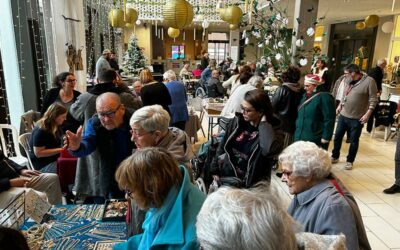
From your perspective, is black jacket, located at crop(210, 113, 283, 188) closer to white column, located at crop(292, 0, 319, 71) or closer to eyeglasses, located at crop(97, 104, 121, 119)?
eyeglasses, located at crop(97, 104, 121, 119)

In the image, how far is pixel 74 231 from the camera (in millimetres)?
1592

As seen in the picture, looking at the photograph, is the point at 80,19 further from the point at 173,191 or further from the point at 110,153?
the point at 173,191

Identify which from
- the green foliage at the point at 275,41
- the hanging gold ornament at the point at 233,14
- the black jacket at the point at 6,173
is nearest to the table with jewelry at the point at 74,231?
the black jacket at the point at 6,173

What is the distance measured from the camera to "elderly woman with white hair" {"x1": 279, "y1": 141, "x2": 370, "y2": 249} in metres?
1.38

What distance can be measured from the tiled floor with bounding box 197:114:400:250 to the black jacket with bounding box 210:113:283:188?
0.99 ft

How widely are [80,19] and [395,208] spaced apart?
20.4 feet

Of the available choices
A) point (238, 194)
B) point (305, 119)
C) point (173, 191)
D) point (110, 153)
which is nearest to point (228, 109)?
point (305, 119)

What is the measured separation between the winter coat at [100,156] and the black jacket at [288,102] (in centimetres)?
244

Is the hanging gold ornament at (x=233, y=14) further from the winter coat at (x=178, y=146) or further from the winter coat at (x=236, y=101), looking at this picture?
the winter coat at (x=178, y=146)

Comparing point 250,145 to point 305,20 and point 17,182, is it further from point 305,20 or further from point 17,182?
point 305,20

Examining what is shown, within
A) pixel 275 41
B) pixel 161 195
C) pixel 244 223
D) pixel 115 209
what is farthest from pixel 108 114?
pixel 275 41

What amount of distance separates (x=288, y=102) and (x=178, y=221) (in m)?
3.22

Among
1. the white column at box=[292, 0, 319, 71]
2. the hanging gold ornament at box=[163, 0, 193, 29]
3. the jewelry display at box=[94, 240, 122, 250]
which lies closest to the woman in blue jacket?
the jewelry display at box=[94, 240, 122, 250]

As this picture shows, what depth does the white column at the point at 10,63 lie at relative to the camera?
12.9 ft
